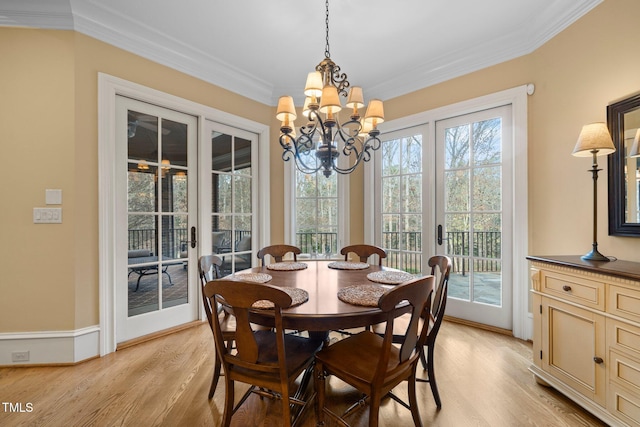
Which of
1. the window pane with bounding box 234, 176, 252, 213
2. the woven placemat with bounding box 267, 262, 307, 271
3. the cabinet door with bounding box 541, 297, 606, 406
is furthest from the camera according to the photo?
the window pane with bounding box 234, 176, 252, 213

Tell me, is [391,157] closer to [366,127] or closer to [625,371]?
[366,127]

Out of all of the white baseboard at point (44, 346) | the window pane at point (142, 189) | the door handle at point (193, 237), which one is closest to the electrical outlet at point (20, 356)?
the white baseboard at point (44, 346)

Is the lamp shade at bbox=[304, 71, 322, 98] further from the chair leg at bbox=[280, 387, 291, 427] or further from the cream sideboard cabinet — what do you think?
the cream sideboard cabinet

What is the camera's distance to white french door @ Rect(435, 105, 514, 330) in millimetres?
2787

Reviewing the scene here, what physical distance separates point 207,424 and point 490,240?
2.87 meters

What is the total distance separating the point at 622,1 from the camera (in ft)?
6.21

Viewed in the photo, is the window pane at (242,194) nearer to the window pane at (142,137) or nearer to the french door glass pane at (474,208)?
the window pane at (142,137)

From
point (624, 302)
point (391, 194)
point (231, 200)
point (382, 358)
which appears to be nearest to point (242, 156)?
point (231, 200)

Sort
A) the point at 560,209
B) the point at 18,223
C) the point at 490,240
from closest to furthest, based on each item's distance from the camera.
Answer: the point at 18,223 < the point at 560,209 < the point at 490,240

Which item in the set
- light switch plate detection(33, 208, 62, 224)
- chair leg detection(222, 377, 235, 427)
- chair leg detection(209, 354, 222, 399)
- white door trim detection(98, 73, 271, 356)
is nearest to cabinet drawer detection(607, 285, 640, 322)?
chair leg detection(222, 377, 235, 427)

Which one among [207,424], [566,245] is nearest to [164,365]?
[207,424]

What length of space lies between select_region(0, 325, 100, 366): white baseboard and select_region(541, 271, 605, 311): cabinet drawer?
3485 mm

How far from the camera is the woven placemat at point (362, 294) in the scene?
142 centimetres

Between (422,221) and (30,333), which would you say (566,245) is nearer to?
(422,221)
